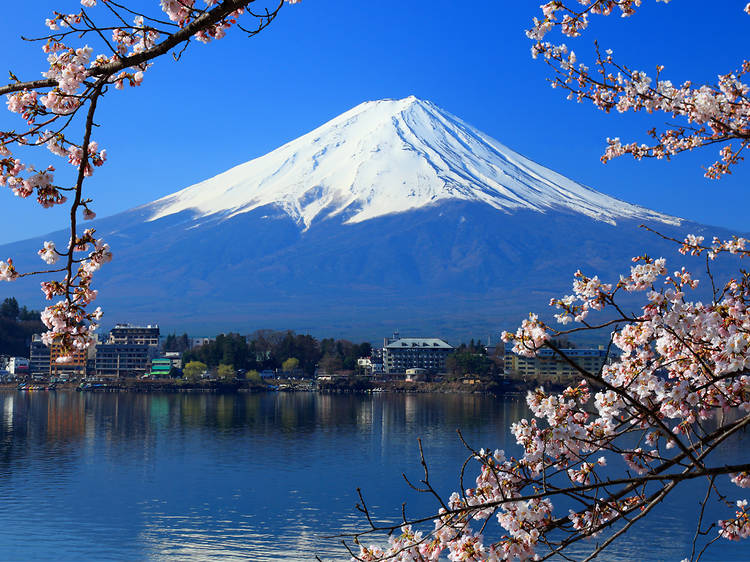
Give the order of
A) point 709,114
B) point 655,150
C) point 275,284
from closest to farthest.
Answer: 1. point 709,114
2. point 655,150
3. point 275,284

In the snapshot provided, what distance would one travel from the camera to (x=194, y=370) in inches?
2849

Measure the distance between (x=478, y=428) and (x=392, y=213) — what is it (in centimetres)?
11831

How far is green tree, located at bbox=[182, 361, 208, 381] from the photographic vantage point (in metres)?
71.6

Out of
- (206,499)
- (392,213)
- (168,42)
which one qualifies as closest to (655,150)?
(168,42)

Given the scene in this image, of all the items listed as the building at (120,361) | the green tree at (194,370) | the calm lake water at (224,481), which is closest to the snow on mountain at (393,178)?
the building at (120,361)

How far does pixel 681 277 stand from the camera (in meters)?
3.58

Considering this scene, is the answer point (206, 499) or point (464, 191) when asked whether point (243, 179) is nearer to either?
point (464, 191)

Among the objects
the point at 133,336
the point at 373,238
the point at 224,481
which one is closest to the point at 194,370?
the point at 133,336

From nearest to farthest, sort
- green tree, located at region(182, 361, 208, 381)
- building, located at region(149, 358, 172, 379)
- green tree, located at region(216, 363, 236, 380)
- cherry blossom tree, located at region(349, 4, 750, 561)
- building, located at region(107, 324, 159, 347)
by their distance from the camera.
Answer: cherry blossom tree, located at region(349, 4, 750, 561) → green tree, located at region(216, 363, 236, 380) → green tree, located at region(182, 361, 208, 381) → building, located at region(149, 358, 172, 379) → building, located at region(107, 324, 159, 347)

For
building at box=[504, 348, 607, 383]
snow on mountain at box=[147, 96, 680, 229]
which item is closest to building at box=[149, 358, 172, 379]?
building at box=[504, 348, 607, 383]

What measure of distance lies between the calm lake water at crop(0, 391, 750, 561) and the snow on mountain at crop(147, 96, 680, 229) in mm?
112139

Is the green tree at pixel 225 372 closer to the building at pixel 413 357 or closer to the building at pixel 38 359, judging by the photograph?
the building at pixel 413 357

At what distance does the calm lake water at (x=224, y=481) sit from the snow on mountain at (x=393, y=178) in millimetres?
112139

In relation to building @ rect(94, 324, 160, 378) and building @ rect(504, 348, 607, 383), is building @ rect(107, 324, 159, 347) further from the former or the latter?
building @ rect(504, 348, 607, 383)
